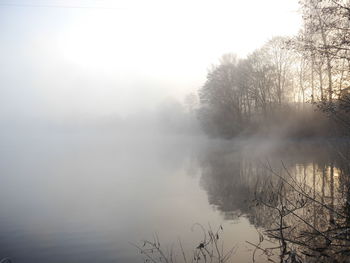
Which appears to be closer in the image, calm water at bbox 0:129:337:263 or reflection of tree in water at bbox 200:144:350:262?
reflection of tree in water at bbox 200:144:350:262

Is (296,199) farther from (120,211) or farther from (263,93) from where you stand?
(263,93)

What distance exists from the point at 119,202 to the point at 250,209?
18.2 ft

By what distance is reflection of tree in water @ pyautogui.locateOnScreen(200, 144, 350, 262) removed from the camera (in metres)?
5.60

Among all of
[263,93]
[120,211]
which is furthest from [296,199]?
[263,93]

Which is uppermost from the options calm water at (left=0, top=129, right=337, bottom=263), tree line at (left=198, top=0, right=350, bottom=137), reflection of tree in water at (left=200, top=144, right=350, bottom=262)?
tree line at (left=198, top=0, right=350, bottom=137)

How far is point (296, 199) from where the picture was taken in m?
9.81

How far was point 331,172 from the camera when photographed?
1498cm

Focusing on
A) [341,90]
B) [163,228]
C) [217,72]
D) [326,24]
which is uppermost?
[217,72]

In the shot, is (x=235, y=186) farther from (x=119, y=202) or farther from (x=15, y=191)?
(x=15, y=191)

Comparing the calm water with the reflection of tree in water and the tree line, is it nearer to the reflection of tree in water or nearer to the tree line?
the reflection of tree in water

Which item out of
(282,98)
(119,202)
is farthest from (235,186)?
(282,98)

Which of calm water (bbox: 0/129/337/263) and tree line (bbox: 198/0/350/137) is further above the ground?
tree line (bbox: 198/0/350/137)

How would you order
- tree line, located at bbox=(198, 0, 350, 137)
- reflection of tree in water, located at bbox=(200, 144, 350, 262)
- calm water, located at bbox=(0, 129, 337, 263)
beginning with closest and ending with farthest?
reflection of tree in water, located at bbox=(200, 144, 350, 262) < calm water, located at bbox=(0, 129, 337, 263) < tree line, located at bbox=(198, 0, 350, 137)

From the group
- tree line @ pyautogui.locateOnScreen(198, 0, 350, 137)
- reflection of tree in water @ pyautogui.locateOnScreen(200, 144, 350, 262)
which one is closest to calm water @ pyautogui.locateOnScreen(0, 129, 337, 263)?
reflection of tree in water @ pyautogui.locateOnScreen(200, 144, 350, 262)
